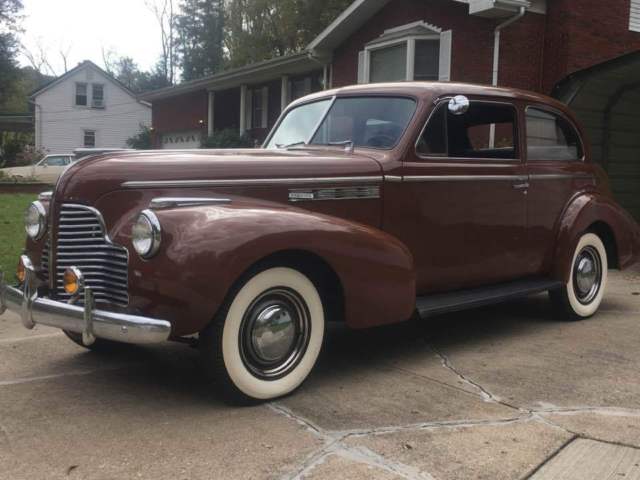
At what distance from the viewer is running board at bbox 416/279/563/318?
4457mm

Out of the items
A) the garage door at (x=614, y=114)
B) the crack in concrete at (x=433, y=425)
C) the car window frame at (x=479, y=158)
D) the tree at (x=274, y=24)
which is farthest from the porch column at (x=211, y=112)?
the crack in concrete at (x=433, y=425)

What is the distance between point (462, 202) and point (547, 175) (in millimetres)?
1094

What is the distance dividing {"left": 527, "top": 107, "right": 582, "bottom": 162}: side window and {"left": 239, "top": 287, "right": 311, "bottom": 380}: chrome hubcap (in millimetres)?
2638

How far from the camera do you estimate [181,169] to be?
368 centimetres

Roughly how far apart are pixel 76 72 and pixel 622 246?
121 feet

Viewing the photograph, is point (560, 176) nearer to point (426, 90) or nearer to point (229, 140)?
point (426, 90)

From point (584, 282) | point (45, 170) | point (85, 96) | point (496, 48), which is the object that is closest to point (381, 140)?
point (584, 282)

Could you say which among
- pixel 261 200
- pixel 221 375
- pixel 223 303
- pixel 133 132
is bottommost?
pixel 221 375

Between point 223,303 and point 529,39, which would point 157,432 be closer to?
point 223,303

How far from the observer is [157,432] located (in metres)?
3.29

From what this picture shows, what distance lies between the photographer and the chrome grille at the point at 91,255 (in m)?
3.45

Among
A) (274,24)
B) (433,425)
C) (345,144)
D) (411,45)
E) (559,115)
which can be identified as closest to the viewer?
(433,425)

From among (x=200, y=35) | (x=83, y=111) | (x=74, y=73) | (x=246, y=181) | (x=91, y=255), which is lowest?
(x=91, y=255)

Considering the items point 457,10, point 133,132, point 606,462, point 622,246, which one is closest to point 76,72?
point 133,132
